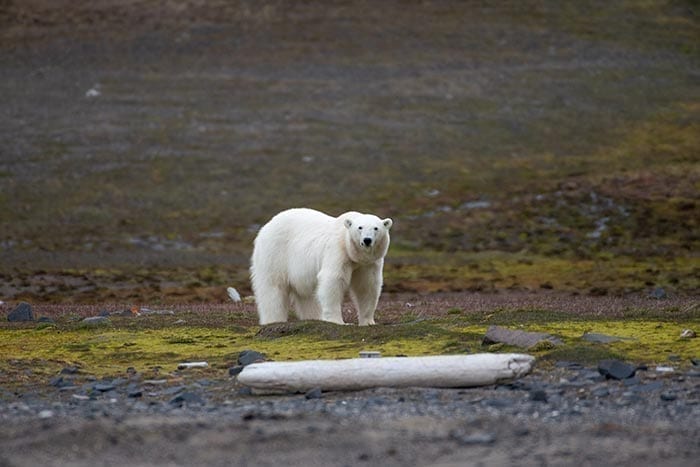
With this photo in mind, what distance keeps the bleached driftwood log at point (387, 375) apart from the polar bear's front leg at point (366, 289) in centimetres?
541

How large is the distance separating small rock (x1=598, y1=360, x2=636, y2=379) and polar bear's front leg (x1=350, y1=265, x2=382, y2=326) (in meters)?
5.57

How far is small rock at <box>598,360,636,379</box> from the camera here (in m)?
12.2

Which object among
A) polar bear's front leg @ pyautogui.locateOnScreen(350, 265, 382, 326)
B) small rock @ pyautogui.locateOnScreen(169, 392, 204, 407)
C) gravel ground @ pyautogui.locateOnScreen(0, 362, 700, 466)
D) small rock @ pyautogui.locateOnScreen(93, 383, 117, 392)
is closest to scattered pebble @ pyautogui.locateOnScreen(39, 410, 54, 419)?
gravel ground @ pyautogui.locateOnScreen(0, 362, 700, 466)

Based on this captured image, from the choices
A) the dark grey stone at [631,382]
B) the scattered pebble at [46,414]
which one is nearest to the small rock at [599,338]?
the dark grey stone at [631,382]

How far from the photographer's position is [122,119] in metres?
66.1

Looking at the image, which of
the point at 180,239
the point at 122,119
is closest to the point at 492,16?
the point at 122,119

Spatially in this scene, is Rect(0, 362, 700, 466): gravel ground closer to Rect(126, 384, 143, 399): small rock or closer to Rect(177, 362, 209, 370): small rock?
Rect(126, 384, 143, 399): small rock

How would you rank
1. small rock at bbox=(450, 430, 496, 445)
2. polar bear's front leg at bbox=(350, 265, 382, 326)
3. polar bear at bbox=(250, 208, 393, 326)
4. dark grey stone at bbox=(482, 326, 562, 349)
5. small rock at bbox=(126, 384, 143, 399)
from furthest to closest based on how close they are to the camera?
polar bear's front leg at bbox=(350, 265, 382, 326) < polar bear at bbox=(250, 208, 393, 326) < dark grey stone at bbox=(482, 326, 562, 349) < small rock at bbox=(126, 384, 143, 399) < small rock at bbox=(450, 430, 496, 445)

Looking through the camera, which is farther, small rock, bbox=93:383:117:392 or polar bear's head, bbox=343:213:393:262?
polar bear's head, bbox=343:213:393:262

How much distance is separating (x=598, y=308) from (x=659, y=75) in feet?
185

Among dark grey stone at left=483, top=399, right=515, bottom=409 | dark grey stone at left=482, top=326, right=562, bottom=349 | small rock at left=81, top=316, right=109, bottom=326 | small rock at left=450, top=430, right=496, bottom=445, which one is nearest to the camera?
small rock at left=450, top=430, right=496, bottom=445

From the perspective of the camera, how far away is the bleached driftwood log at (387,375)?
11.9 meters

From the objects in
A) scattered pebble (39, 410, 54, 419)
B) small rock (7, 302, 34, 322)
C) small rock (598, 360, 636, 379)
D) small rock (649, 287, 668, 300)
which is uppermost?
scattered pebble (39, 410, 54, 419)

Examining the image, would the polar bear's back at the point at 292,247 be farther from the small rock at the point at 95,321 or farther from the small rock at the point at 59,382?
the small rock at the point at 59,382
